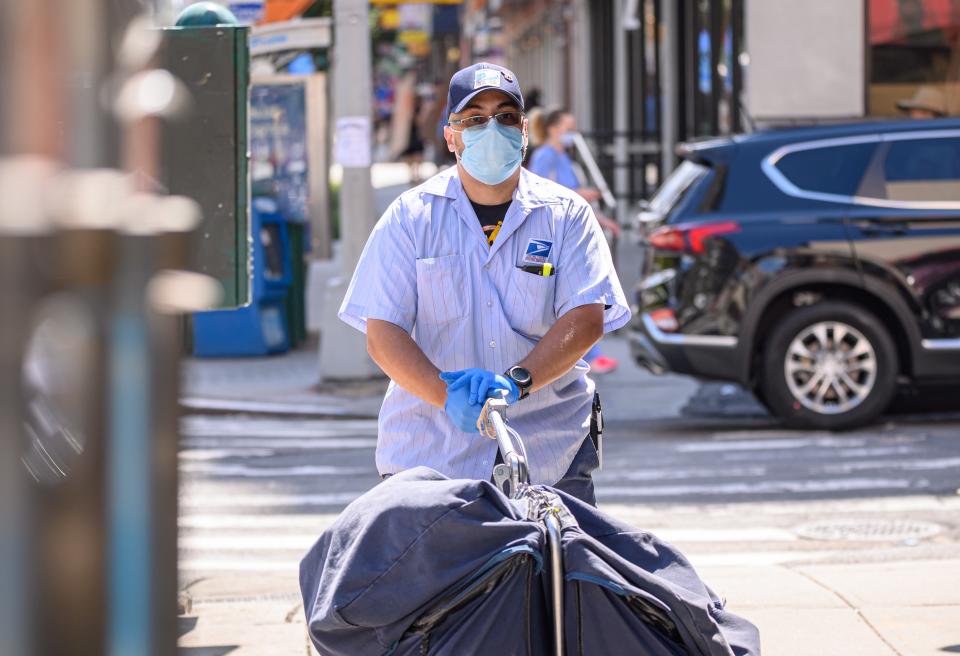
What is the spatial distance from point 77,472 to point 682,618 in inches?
88.4

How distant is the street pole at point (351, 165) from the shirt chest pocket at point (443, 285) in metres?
8.57

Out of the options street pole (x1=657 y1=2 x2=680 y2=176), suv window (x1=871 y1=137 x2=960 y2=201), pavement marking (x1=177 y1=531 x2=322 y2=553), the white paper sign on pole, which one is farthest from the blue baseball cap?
street pole (x1=657 y1=2 x2=680 y2=176)

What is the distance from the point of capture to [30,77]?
1007mm

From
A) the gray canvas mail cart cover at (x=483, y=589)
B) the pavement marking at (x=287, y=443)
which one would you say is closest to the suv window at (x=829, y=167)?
the pavement marking at (x=287, y=443)

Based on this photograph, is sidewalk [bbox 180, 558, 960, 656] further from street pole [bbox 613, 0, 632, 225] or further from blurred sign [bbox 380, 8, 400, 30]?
blurred sign [bbox 380, 8, 400, 30]

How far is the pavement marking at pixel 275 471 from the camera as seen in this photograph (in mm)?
9695

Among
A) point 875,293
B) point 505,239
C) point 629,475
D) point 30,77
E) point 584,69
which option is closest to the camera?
point 30,77

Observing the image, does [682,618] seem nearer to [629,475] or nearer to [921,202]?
[629,475]

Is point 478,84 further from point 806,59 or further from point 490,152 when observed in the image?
point 806,59

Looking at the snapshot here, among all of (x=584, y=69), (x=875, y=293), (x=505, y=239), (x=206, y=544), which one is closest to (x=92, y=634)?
(x=505, y=239)

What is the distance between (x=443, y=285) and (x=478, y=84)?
530 millimetres

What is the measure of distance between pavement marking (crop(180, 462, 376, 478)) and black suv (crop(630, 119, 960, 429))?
7.63 ft

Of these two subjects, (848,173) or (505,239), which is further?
(848,173)

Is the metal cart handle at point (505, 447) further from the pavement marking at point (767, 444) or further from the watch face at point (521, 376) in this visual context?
the pavement marking at point (767, 444)
